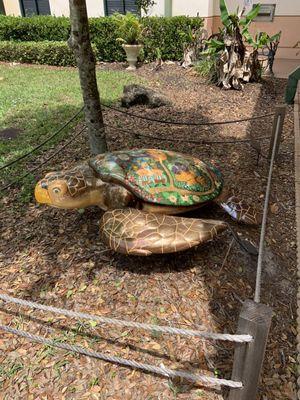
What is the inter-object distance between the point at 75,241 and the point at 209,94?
607cm

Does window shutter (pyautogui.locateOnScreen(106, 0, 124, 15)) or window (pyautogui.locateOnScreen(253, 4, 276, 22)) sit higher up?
window shutter (pyautogui.locateOnScreen(106, 0, 124, 15))

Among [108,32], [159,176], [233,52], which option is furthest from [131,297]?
[108,32]

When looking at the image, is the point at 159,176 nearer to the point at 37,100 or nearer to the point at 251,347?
the point at 251,347

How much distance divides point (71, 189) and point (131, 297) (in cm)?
110

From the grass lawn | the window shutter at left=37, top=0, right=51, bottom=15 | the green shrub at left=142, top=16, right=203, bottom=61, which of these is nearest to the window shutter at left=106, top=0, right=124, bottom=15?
the window shutter at left=37, top=0, right=51, bottom=15

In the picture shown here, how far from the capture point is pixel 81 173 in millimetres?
3146

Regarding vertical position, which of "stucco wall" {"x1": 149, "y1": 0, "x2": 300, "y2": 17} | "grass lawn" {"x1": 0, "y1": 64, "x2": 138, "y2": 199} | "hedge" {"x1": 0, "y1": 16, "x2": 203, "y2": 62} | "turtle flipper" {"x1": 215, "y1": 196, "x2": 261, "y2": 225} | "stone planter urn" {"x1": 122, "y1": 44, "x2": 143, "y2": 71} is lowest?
"turtle flipper" {"x1": 215, "y1": 196, "x2": 261, "y2": 225}

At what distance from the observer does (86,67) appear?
12.8 feet

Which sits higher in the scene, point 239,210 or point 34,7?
point 34,7

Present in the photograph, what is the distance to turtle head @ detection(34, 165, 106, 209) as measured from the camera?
3000mm

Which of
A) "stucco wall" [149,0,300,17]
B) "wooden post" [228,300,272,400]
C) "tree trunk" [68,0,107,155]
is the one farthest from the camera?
"stucco wall" [149,0,300,17]

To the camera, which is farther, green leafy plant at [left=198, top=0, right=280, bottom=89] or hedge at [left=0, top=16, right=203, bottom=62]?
hedge at [left=0, top=16, right=203, bottom=62]

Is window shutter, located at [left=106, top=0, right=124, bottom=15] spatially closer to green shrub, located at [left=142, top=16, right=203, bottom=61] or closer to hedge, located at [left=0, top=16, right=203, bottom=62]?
hedge, located at [left=0, top=16, right=203, bottom=62]

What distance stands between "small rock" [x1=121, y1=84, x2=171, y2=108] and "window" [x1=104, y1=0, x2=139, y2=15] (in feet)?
28.5
